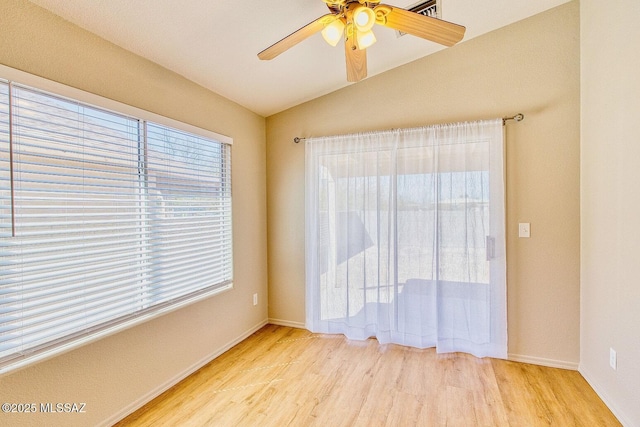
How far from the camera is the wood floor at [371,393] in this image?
1.83 metres

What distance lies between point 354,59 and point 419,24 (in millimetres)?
350

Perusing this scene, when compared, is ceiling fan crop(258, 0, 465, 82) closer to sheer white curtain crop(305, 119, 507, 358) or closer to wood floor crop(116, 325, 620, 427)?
sheer white curtain crop(305, 119, 507, 358)

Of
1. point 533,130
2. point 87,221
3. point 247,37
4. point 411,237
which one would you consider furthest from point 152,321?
point 533,130

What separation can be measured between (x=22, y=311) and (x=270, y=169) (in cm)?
233

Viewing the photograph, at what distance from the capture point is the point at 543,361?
7.89ft

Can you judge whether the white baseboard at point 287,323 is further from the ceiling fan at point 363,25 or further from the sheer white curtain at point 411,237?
the ceiling fan at point 363,25

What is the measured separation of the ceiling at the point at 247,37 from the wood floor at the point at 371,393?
240 centimetres

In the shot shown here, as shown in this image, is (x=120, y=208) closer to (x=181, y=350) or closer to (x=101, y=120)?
(x=101, y=120)

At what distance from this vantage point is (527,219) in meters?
2.42

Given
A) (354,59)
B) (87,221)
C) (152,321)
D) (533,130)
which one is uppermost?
(354,59)

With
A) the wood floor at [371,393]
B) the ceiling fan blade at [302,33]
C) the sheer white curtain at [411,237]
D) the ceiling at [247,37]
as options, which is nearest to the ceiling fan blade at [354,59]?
the ceiling fan blade at [302,33]
